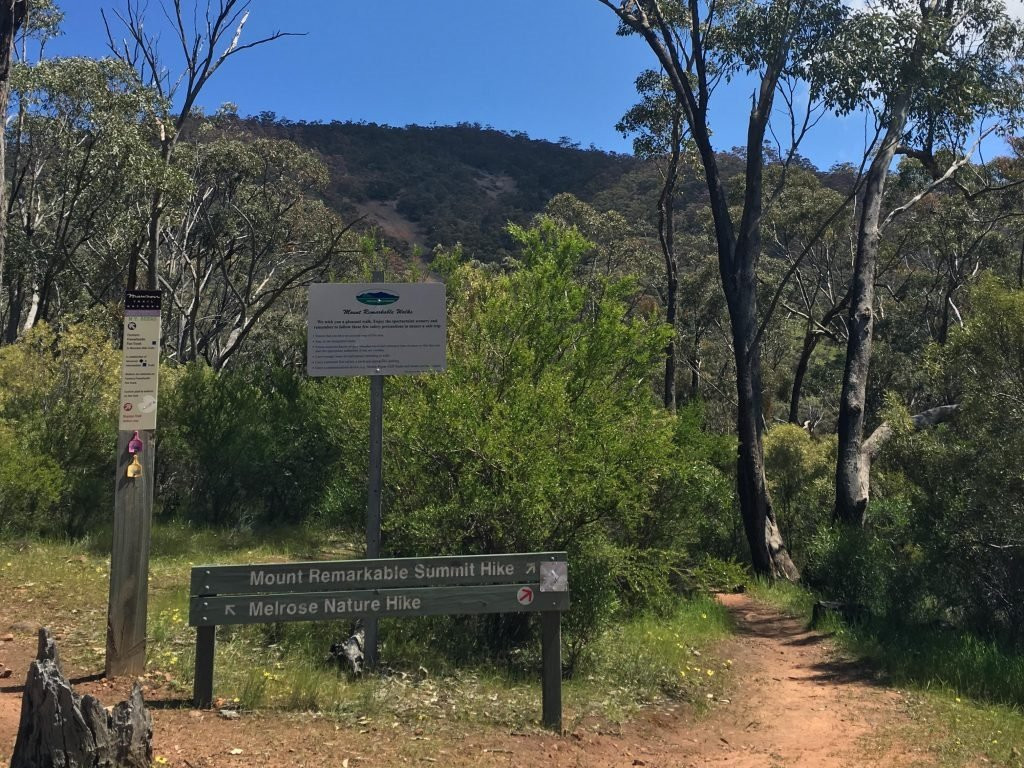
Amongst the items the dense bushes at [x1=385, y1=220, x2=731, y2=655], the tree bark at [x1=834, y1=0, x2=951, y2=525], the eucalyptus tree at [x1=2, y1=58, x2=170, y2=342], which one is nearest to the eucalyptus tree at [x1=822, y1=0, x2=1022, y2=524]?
the tree bark at [x1=834, y1=0, x2=951, y2=525]

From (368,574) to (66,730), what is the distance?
5.77 ft

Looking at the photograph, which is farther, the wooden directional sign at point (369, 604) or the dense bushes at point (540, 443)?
the dense bushes at point (540, 443)

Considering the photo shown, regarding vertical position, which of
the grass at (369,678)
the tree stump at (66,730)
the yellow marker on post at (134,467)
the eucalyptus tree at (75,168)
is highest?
the eucalyptus tree at (75,168)

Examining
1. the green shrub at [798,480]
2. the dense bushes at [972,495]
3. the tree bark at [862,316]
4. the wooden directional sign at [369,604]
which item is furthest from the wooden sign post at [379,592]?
the green shrub at [798,480]

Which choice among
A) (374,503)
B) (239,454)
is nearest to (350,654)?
(374,503)

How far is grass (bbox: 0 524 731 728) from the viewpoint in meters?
5.00

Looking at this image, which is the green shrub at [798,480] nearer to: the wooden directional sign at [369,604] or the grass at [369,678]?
the grass at [369,678]

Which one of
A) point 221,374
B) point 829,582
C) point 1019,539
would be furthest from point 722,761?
point 221,374

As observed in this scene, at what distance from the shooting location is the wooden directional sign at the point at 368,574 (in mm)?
4645

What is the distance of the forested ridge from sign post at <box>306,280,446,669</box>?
1.79ft

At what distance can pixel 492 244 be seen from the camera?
177 ft

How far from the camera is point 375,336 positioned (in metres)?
5.84

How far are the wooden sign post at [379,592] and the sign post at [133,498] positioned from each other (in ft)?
1.79

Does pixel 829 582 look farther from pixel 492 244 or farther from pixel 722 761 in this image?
pixel 492 244
